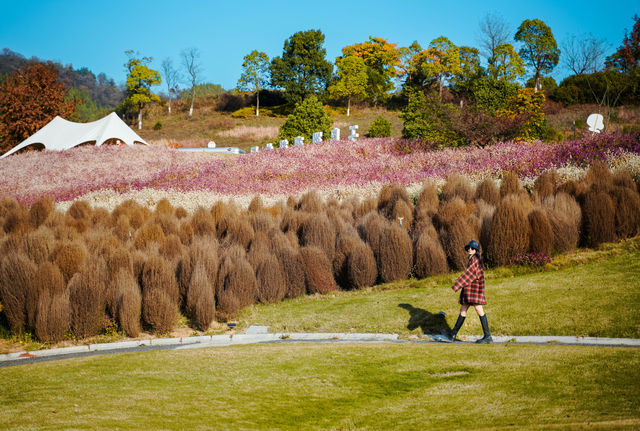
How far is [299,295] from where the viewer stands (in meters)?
10.6

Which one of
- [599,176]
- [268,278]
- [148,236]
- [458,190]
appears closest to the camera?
[268,278]

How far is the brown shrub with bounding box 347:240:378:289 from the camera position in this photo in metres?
10.7

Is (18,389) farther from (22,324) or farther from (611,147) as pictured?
(611,147)

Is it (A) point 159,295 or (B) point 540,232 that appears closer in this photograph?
(A) point 159,295

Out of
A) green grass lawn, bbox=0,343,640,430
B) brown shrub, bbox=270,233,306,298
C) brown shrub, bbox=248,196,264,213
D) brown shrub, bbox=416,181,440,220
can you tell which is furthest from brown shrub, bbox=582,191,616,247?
brown shrub, bbox=248,196,264,213

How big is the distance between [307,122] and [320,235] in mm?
18905

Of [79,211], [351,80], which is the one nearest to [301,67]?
[351,80]

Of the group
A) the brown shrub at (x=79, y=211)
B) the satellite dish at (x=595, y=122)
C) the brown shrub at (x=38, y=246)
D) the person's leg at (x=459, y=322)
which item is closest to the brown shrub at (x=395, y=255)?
the person's leg at (x=459, y=322)

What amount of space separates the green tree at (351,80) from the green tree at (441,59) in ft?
23.9

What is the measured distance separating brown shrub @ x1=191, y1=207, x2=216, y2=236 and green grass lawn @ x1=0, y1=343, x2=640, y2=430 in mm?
5523

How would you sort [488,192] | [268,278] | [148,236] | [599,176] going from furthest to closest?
[488,192] < [599,176] < [148,236] < [268,278]

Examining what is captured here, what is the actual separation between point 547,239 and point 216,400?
7558mm

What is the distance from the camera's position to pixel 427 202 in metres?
12.9

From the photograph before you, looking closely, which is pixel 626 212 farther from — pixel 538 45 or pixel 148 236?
pixel 538 45
